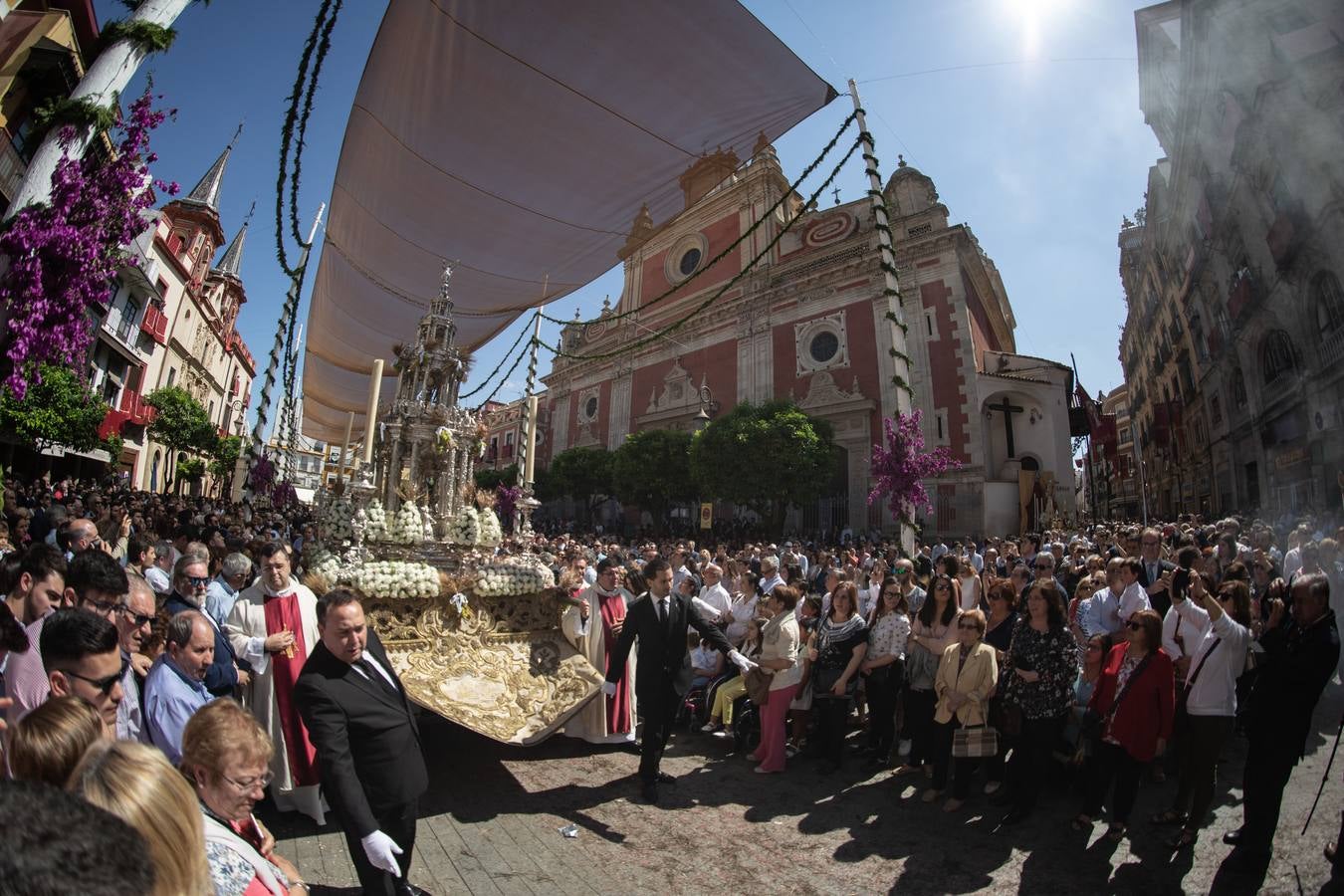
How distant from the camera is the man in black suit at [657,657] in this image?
4.89 m

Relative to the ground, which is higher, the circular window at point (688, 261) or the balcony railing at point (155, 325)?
the circular window at point (688, 261)

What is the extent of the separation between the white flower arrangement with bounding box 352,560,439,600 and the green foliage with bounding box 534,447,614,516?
86.1 feet

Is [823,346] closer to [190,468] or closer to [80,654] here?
[80,654]

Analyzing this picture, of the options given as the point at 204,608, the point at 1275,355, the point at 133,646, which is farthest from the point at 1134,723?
the point at 204,608

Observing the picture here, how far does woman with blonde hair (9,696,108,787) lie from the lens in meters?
1.38

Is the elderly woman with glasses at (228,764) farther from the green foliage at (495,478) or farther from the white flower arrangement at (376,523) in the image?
the green foliage at (495,478)

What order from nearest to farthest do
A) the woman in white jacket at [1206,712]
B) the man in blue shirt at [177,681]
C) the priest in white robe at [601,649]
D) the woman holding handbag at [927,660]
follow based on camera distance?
the man in blue shirt at [177,681]
the woman in white jacket at [1206,712]
the woman holding handbag at [927,660]
the priest in white robe at [601,649]

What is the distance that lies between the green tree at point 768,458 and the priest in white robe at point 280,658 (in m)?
19.5

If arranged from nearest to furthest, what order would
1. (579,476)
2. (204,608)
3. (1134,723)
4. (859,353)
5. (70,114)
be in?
(70,114) → (1134,723) → (204,608) → (859,353) → (579,476)

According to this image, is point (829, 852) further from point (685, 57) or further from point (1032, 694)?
point (685, 57)

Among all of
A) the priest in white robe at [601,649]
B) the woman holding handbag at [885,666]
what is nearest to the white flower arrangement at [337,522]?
the priest in white robe at [601,649]

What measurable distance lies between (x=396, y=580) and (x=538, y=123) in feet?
13.7

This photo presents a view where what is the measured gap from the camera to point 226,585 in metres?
5.20

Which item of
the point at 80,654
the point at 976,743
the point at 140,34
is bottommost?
the point at 976,743
